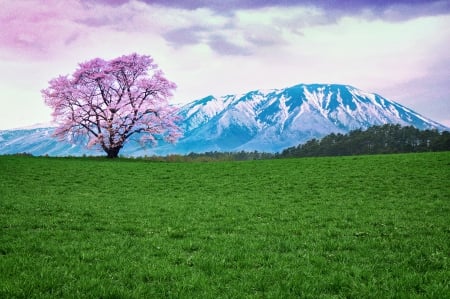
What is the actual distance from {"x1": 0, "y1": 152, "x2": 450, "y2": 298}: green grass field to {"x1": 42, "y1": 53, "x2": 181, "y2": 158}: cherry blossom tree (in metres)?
36.7

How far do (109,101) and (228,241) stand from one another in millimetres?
61376

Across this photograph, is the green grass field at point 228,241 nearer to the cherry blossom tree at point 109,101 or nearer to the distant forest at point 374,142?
the cherry blossom tree at point 109,101

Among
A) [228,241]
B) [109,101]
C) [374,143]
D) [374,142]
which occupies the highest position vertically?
[109,101]

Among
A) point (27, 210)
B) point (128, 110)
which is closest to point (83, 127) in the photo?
point (128, 110)

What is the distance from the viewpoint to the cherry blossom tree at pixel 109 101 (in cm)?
6719

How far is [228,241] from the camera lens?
45.3 ft

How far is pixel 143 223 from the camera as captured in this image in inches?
675

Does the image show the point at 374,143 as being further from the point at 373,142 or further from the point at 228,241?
the point at 228,241

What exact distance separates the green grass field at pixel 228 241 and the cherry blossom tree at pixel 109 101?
36.7 m

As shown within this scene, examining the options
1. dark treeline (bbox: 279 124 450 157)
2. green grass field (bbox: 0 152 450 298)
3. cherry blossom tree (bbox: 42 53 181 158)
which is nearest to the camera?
green grass field (bbox: 0 152 450 298)

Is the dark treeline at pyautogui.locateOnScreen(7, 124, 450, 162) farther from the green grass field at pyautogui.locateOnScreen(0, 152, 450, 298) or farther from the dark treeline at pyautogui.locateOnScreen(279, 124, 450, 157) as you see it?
the green grass field at pyautogui.locateOnScreen(0, 152, 450, 298)

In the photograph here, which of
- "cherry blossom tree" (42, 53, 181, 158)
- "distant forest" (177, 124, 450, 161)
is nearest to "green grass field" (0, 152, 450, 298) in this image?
"cherry blossom tree" (42, 53, 181, 158)

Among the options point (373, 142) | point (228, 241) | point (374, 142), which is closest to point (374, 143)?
point (374, 142)

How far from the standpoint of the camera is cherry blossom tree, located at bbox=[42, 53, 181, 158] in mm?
67188
